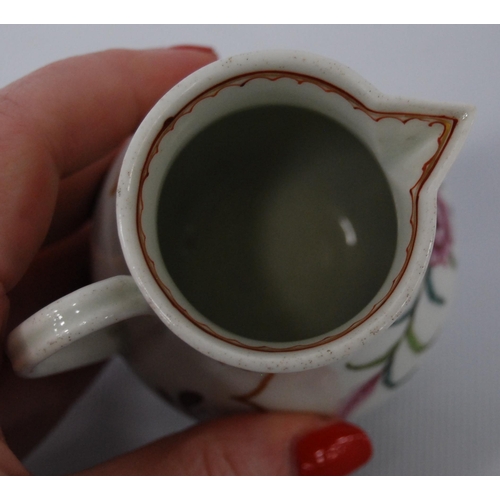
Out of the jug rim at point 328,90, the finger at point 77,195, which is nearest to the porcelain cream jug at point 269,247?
the jug rim at point 328,90

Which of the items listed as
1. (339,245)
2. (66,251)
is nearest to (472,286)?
(339,245)

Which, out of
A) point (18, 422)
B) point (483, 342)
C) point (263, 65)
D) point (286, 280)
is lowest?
point (18, 422)

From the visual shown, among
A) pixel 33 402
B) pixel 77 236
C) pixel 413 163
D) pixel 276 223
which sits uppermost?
pixel 413 163

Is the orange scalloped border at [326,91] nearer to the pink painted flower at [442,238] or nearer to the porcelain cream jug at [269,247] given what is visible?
the porcelain cream jug at [269,247]

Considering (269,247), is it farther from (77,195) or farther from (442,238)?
(77,195)

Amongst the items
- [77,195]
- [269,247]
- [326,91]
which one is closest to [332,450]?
[269,247]

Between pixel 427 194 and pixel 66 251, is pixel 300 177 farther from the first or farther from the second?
pixel 66 251
